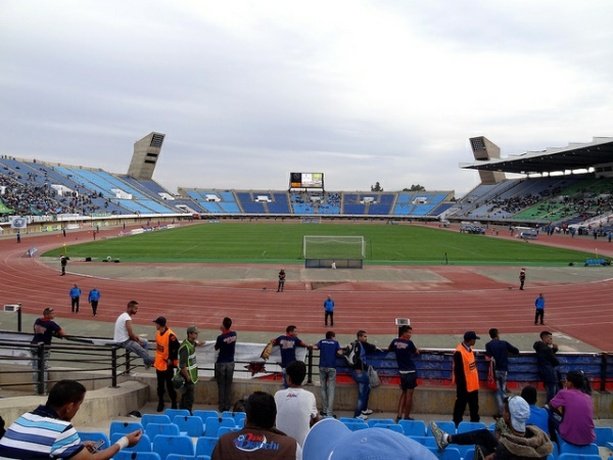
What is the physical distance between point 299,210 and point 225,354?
123621 millimetres

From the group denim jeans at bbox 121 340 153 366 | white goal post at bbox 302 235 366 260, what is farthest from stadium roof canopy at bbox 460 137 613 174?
denim jeans at bbox 121 340 153 366

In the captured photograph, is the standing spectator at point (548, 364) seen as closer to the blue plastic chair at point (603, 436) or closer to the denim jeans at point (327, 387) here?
the blue plastic chair at point (603, 436)

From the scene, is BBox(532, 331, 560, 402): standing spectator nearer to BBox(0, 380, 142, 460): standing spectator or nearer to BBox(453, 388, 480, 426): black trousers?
BBox(453, 388, 480, 426): black trousers

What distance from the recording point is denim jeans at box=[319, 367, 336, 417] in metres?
8.07

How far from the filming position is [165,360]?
817cm

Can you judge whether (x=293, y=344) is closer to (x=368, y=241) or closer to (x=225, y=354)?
(x=225, y=354)

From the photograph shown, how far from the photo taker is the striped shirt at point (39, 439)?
298cm

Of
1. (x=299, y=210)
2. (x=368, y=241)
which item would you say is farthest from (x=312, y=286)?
(x=299, y=210)

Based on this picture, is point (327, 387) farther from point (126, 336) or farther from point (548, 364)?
point (548, 364)

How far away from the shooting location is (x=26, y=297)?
24359 mm

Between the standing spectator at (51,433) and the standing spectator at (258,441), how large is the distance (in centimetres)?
113

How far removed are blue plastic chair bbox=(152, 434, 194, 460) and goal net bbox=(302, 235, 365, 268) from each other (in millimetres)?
31549

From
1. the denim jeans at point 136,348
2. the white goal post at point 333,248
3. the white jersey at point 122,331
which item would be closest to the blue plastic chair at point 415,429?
→ the denim jeans at point 136,348

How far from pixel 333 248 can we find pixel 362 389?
1602 inches
